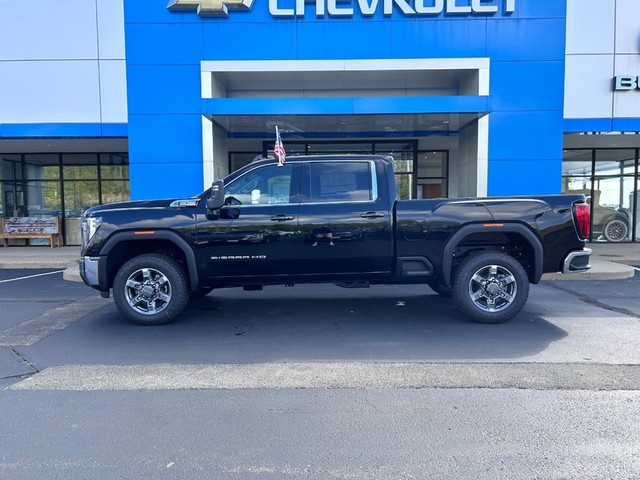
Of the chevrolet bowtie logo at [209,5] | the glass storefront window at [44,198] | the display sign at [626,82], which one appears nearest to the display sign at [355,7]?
the chevrolet bowtie logo at [209,5]

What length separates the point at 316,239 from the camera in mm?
6062

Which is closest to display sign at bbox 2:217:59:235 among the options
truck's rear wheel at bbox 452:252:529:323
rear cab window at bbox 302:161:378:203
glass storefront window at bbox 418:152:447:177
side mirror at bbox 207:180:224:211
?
glass storefront window at bbox 418:152:447:177

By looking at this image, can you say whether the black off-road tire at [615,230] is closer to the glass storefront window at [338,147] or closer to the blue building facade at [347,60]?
the blue building facade at [347,60]

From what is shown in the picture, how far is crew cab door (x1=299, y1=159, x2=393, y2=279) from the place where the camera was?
6055mm

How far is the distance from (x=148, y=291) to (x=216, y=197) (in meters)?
1.56

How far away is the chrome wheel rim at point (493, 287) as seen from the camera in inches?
243

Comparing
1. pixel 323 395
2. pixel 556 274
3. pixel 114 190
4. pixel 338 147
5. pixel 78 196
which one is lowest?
pixel 323 395

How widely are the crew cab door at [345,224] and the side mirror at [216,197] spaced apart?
1.01 m

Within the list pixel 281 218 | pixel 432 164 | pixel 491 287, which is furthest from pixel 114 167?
pixel 491 287

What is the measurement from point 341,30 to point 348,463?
38.4ft

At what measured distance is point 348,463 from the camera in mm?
3068

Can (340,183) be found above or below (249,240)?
above

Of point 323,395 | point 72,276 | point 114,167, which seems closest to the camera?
point 323,395

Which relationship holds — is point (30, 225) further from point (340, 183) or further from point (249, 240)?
point (340, 183)
